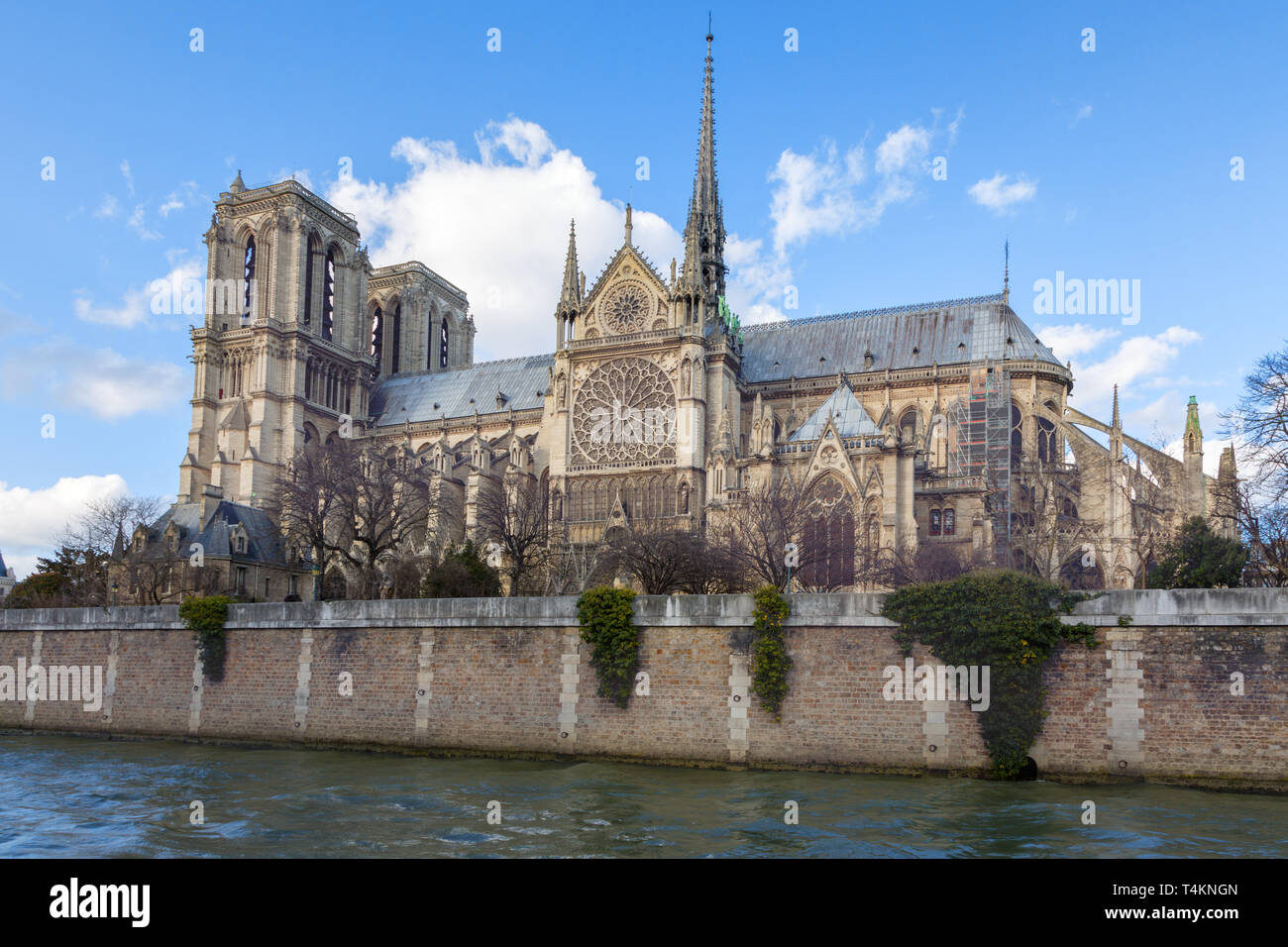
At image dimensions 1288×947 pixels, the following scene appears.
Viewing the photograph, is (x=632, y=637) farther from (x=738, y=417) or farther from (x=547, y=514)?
(x=738, y=417)

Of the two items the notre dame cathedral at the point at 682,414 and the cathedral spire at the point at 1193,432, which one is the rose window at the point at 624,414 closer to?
the notre dame cathedral at the point at 682,414

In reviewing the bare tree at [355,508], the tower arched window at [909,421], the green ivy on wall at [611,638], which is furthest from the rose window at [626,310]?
the green ivy on wall at [611,638]

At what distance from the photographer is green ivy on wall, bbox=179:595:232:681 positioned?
2908 cm

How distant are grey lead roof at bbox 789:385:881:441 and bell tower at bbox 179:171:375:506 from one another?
2980cm

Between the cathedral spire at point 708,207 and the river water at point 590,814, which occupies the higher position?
the cathedral spire at point 708,207

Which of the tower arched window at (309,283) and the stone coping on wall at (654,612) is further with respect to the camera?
the tower arched window at (309,283)

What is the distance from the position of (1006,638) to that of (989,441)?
28.3 metres

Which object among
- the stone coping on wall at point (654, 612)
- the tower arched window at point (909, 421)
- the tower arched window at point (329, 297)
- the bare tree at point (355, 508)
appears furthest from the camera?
the tower arched window at point (329, 297)

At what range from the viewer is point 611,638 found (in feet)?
79.5

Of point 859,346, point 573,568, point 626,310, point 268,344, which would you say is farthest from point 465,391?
point 573,568

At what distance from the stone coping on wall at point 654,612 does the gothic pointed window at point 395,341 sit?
46559 mm

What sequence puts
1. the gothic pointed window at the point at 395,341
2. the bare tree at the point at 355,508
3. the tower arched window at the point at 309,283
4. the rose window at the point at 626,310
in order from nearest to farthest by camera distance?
the bare tree at the point at 355,508 < the rose window at the point at 626,310 < the tower arched window at the point at 309,283 < the gothic pointed window at the point at 395,341

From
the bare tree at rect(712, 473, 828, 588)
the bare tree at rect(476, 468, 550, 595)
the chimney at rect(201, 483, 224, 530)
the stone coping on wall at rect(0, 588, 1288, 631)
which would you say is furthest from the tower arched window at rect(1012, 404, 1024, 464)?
the chimney at rect(201, 483, 224, 530)

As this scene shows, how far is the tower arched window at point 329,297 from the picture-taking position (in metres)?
69.2
